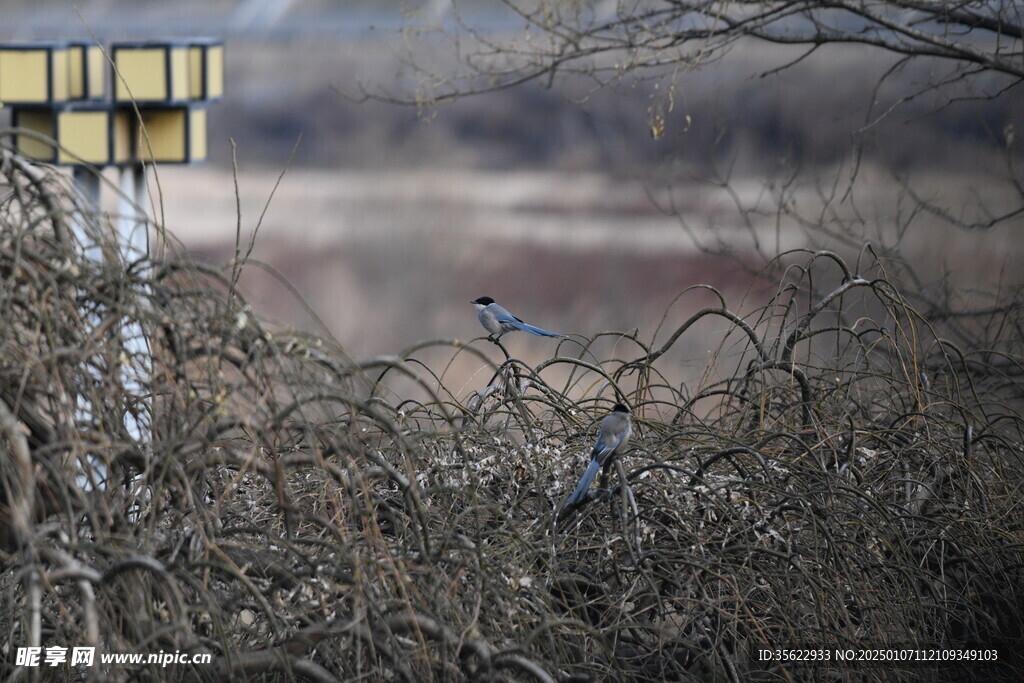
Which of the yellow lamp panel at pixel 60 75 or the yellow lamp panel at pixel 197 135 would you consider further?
the yellow lamp panel at pixel 197 135

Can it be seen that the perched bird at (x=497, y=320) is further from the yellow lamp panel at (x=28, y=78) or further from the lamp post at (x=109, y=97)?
the yellow lamp panel at (x=28, y=78)

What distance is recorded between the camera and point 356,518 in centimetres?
159

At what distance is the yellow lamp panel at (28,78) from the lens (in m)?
4.88

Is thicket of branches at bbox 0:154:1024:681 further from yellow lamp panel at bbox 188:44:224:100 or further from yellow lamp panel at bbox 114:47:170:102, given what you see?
yellow lamp panel at bbox 188:44:224:100

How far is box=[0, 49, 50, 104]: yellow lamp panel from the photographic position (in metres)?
4.88

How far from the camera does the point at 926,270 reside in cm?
532

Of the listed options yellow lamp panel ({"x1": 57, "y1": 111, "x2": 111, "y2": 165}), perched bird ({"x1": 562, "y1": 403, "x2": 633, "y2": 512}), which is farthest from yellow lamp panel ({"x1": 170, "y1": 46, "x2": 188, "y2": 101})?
perched bird ({"x1": 562, "y1": 403, "x2": 633, "y2": 512})

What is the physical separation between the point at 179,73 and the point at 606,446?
158 inches

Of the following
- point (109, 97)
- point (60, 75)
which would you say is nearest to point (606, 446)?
point (60, 75)

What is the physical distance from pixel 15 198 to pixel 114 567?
543mm

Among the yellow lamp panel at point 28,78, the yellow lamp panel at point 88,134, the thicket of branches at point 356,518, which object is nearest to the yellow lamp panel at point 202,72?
the yellow lamp panel at point 88,134

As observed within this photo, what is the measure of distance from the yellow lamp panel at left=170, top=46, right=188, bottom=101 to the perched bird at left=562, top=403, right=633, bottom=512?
3921mm

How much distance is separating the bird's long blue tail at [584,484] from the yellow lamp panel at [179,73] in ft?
12.9

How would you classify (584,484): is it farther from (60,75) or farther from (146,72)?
(60,75)
